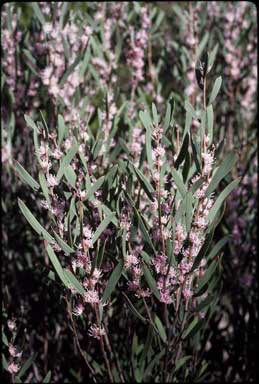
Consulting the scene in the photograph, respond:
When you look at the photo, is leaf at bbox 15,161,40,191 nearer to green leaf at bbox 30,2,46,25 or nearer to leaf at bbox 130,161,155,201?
leaf at bbox 130,161,155,201

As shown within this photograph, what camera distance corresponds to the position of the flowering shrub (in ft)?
3.81

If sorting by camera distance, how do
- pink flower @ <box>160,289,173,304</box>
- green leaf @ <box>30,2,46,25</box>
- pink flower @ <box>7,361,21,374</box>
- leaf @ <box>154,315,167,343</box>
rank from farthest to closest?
green leaf @ <box>30,2,46,25</box>, pink flower @ <box>7,361,21,374</box>, leaf @ <box>154,315,167,343</box>, pink flower @ <box>160,289,173,304</box>

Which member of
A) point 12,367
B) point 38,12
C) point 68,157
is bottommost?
point 12,367

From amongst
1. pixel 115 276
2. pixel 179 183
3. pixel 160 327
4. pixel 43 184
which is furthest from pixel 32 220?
pixel 160 327

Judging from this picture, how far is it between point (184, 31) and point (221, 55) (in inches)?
8.3

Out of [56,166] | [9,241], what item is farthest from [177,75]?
[56,166]

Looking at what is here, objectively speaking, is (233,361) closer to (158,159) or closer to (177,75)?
(158,159)

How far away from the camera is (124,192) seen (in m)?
1.19

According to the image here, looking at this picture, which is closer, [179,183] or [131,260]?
[179,183]

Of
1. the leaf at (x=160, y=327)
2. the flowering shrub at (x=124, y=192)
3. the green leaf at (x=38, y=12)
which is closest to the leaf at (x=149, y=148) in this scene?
the flowering shrub at (x=124, y=192)

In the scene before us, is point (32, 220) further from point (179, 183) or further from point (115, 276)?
point (179, 183)

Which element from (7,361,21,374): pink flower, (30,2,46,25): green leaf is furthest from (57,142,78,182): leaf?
(30,2,46,25): green leaf

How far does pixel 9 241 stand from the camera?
7.38ft

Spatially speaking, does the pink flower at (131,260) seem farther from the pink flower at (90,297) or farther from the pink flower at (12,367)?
the pink flower at (12,367)
